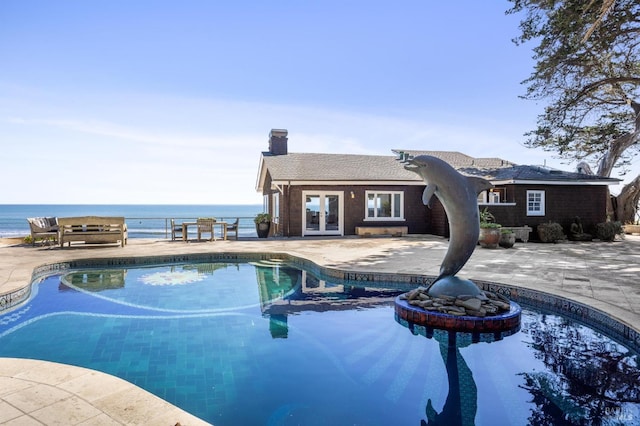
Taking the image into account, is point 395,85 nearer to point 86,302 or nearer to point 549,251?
point 549,251

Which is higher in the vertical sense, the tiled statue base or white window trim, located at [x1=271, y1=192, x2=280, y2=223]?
white window trim, located at [x1=271, y1=192, x2=280, y2=223]

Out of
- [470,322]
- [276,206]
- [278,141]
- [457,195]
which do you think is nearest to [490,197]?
[276,206]

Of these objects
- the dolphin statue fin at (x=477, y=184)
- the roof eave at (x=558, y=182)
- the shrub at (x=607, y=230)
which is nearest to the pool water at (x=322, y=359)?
the dolphin statue fin at (x=477, y=184)

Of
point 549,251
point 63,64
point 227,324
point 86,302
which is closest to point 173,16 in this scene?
point 63,64

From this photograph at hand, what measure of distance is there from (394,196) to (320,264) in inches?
327

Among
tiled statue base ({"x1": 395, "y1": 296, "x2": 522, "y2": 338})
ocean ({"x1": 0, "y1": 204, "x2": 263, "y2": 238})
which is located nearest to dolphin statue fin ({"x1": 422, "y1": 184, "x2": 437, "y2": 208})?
tiled statue base ({"x1": 395, "y1": 296, "x2": 522, "y2": 338})

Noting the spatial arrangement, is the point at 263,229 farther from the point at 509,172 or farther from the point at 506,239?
the point at 509,172

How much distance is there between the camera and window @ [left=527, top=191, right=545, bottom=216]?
46.6ft

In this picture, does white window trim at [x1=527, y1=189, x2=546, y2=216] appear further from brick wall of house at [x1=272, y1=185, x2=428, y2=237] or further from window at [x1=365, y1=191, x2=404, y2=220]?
window at [x1=365, y1=191, x2=404, y2=220]

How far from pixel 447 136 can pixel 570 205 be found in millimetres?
12004

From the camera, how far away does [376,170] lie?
1650cm

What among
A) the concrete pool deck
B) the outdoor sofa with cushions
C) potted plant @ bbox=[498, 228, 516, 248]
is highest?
the outdoor sofa with cushions

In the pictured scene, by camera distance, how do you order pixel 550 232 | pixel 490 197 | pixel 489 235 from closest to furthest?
pixel 489 235
pixel 550 232
pixel 490 197

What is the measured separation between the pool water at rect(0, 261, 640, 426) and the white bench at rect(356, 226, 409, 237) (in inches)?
326
